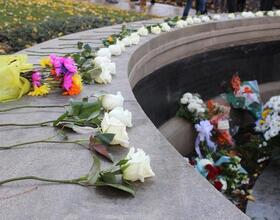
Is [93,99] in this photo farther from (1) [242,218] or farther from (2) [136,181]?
(1) [242,218]

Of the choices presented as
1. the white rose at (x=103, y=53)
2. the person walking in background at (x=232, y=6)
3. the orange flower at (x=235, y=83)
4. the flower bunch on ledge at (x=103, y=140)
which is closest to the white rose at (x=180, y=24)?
the orange flower at (x=235, y=83)

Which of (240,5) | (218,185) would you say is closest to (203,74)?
(218,185)

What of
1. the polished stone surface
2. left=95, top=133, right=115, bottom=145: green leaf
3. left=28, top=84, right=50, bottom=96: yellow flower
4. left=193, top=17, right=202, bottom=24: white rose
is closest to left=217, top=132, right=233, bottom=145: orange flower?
the polished stone surface

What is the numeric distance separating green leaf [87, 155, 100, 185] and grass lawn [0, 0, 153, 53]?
3876mm

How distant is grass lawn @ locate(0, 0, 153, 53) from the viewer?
586cm

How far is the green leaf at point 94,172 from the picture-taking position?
1606 mm

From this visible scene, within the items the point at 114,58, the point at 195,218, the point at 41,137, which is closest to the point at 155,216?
the point at 195,218

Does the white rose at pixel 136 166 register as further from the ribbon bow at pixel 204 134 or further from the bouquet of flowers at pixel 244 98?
the bouquet of flowers at pixel 244 98

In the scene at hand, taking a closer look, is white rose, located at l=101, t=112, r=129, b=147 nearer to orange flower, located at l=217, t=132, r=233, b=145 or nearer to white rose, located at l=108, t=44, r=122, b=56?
white rose, located at l=108, t=44, r=122, b=56

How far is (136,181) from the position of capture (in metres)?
1.65

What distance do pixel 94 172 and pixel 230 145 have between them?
336 centimetres

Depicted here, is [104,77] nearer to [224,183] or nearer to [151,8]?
[224,183]

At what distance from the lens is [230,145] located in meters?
4.86

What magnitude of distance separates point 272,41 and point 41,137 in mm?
4912
